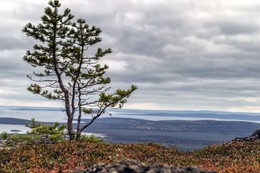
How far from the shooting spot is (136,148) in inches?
1085

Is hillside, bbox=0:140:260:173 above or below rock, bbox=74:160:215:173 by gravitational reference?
below

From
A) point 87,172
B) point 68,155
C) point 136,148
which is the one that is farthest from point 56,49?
point 87,172

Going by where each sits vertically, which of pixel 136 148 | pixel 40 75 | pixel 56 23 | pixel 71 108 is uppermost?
pixel 56 23

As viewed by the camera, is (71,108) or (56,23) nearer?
(56,23)

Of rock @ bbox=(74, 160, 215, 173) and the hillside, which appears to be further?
the hillside

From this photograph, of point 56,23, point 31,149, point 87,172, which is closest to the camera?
point 87,172

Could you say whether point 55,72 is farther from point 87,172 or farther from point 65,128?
point 87,172

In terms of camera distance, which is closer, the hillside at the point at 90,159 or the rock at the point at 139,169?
the rock at the point at 139,169

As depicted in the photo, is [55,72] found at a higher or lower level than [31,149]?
higher

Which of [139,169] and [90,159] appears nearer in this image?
[139,169]

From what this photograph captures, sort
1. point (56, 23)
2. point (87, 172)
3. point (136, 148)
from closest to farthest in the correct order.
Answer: point (87, 172) < point (136, 148) < point (56, 23)

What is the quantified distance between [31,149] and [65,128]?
19950 millimetres

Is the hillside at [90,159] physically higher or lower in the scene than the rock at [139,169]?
lower

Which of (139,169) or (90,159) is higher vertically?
(139,169)
